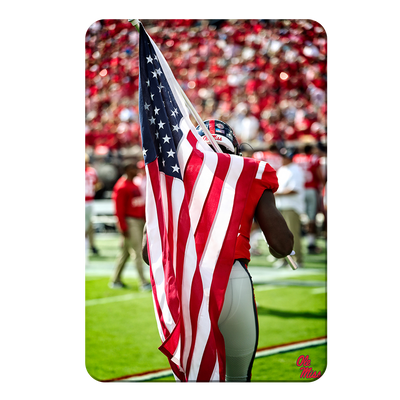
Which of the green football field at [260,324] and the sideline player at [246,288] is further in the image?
the green football field at [260,324]

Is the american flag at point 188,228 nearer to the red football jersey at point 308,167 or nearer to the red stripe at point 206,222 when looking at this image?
the red stripe at point 206,222

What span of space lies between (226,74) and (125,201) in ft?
22.9

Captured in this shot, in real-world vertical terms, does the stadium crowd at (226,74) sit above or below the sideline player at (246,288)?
above

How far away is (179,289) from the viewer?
308cm

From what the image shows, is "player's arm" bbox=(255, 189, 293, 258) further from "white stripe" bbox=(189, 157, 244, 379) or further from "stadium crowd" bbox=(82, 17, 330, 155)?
"stadium crowd" bbox=(82, 17, 330, 155)

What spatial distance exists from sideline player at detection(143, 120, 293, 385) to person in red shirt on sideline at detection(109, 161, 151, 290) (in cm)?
580

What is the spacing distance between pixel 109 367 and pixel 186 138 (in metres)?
3.02

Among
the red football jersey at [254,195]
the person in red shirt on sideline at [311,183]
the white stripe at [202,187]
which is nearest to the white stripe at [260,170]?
the red football jersey at [254,195]

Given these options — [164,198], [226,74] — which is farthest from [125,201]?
[226,74]

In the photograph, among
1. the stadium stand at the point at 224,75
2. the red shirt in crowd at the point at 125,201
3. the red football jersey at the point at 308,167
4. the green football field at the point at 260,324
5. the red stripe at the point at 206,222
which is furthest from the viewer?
the red football jersey at the point at 308,167

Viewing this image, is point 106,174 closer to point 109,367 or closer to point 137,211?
point 137,211

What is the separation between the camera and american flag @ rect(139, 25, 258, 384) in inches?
116

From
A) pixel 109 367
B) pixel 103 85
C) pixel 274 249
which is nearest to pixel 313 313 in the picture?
pixel 109 367

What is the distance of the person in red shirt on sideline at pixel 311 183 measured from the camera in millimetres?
12789
